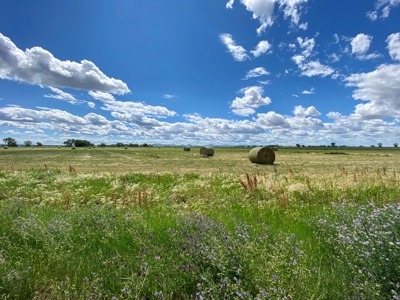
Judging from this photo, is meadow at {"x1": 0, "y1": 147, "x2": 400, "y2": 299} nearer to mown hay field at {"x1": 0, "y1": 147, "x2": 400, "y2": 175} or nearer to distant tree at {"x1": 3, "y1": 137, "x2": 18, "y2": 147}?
mown hay field at {"x1": 0, "y1": 147, "x2": 400, "y2": 175}

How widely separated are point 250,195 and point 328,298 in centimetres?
629

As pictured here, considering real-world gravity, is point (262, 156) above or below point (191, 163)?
above

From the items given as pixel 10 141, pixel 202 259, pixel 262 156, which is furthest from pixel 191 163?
pixel 10 141

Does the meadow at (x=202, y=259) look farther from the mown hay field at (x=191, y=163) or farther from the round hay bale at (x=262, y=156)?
the round hay bale at (x=262, y=156)

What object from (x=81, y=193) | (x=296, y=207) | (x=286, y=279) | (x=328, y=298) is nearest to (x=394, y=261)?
(x=328, y=298)

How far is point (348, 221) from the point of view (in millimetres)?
4297

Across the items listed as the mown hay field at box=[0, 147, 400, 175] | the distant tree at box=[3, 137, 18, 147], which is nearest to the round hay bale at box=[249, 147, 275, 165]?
the mown hay field at box=[0, 147, 400, 175]

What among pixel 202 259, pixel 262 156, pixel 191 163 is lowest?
pixel 191 163

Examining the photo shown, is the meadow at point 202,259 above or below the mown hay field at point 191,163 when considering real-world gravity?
above

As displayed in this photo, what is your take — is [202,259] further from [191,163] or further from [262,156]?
[262,156]

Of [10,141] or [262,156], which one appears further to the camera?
[10,141]

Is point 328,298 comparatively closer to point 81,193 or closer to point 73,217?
point 73,217

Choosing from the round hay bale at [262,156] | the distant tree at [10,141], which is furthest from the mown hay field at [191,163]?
the distant tree at [10,141]

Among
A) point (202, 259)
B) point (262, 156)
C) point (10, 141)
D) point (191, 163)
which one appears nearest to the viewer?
point (202, 259)
